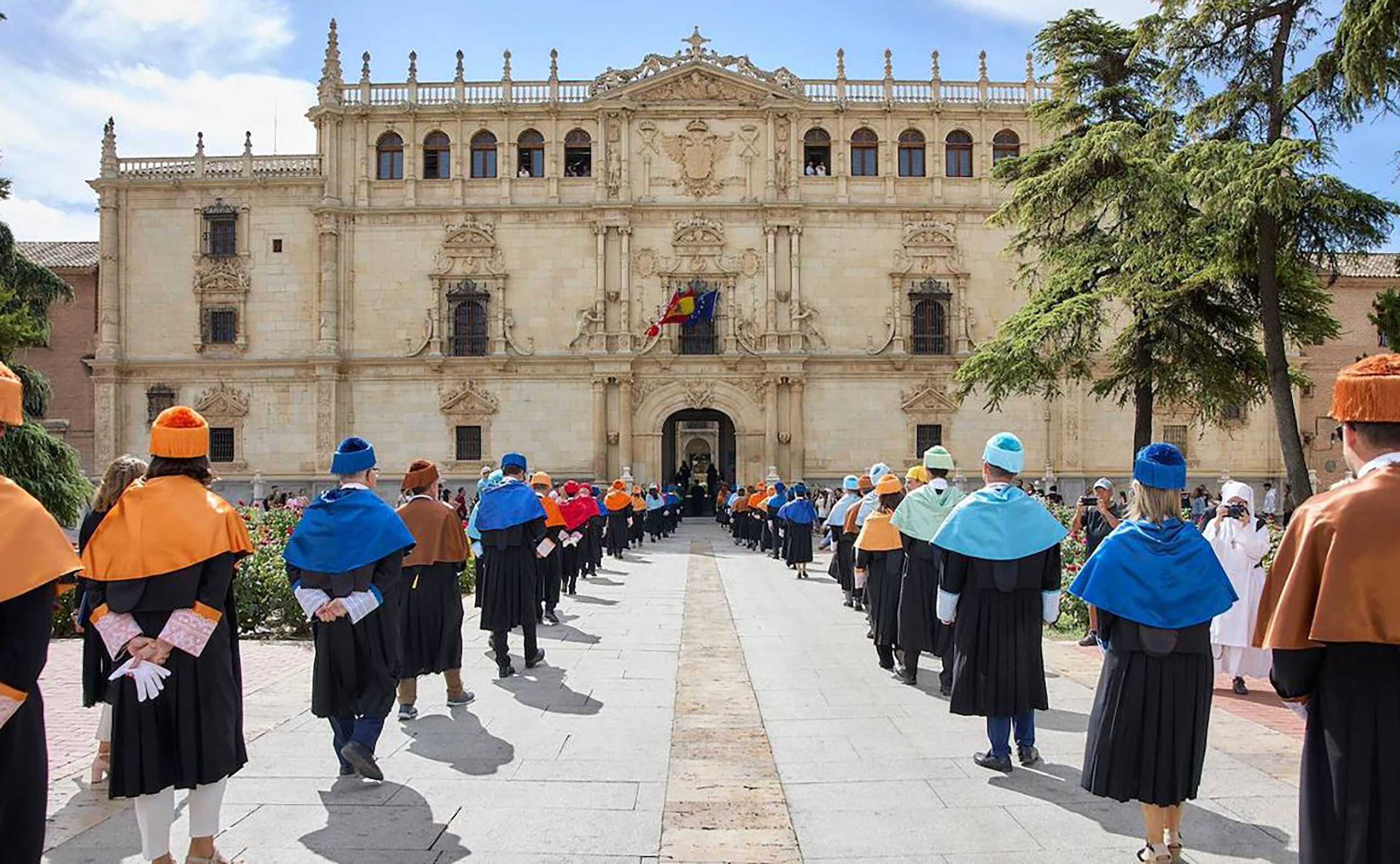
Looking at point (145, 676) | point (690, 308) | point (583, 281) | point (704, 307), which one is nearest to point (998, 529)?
point (145, 676)

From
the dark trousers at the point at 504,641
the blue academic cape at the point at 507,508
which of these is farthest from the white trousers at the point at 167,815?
the blue academic cape at the point at 507,508

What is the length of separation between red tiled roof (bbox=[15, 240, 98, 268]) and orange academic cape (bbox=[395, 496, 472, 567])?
1490 inches

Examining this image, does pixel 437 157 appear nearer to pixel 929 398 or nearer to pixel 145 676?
pixel 929 398

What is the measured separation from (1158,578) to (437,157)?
3636cm

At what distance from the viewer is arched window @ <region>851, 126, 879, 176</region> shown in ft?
126

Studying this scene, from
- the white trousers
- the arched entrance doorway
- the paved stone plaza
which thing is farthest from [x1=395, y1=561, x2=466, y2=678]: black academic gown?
the arched entrance doorway

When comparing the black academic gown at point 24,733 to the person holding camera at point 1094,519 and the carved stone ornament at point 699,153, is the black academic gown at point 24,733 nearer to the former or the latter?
the person holding camera at point 1094,519

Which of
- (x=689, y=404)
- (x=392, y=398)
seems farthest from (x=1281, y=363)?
(x=392, y=398)

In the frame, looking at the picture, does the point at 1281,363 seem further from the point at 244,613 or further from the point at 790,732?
the point at 244,613

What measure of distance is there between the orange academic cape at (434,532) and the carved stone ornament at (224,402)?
3119 centimetres

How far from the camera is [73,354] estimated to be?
41.1m

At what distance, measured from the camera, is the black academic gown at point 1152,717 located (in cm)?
536

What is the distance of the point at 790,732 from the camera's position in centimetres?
819

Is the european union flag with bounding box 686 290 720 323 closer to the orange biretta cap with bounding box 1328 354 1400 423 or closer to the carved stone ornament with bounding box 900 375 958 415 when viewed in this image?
the carved stone ornament with bounding box 900 375 958 415
